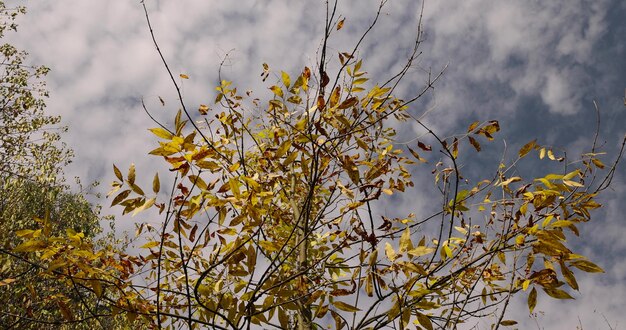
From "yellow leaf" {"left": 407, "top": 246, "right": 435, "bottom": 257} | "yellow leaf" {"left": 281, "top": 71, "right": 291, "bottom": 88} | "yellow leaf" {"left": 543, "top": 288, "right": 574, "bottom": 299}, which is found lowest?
"yellow leaf" {"left": 543, "top": 288, "right": 574, "bottom": 299}

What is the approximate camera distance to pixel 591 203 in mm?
2326

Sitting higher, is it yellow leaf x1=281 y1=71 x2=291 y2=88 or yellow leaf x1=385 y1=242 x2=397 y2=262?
yellow leaf x1=281 y1=71 x2=291 y2=88

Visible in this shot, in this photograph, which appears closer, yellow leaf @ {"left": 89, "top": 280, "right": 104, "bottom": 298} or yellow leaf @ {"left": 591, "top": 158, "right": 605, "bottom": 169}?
yellow leaf @ {"left": 89, "top": 280, "right": 104, "bottom": 298}

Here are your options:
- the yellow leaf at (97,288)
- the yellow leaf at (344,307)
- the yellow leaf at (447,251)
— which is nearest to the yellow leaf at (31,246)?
the yellow leaf at (97,288)

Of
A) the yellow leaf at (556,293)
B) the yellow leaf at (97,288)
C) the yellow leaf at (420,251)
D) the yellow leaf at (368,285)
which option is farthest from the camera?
the yellow leaf at (368,285)

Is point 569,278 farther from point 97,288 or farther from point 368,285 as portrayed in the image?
point 97,288

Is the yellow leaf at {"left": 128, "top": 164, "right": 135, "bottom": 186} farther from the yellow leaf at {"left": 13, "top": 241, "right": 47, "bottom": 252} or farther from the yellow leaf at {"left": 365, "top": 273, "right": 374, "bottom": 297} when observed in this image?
the yellow leaf at {"left": 365, "top": 273, "right": 374, "bottom": 297}

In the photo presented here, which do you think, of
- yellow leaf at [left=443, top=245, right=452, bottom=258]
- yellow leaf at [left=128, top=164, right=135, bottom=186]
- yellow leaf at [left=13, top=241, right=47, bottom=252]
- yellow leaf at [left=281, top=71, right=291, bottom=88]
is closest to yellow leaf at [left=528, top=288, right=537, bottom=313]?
yellow leaf at [left=443, top=245, right=452, bottom=258]

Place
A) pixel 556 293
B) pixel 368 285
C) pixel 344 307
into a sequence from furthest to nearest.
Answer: pixel 368 285 → pixel 344 307 → pixel 556 293

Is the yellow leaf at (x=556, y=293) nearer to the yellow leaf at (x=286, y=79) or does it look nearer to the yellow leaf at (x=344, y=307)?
the yellow leaf at (x=344, y=307)

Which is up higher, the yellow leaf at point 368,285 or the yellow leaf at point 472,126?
the yellow leaf at point 472,126

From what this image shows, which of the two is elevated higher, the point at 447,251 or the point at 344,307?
the point at 447,251

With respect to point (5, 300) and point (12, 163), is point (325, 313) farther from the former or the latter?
point (12, 163)

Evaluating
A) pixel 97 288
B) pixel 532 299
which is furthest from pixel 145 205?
pixel 532 299
